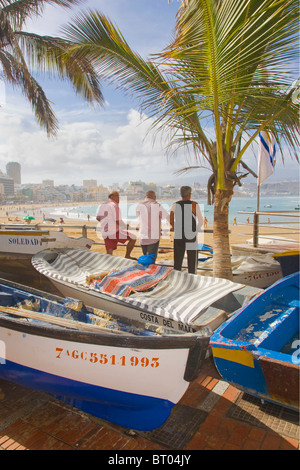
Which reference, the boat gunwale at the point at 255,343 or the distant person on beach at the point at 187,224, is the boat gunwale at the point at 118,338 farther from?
the distant person on beach at the point at 187,224

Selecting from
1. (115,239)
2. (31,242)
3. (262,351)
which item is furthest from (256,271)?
(31,242)

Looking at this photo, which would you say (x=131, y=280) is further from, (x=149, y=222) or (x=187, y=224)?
(x=149, y=222)

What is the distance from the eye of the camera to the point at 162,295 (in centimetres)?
442

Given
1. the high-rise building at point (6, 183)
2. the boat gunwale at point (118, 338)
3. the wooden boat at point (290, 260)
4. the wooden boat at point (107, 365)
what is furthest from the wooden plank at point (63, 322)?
the high-rise building at point (6, 183)

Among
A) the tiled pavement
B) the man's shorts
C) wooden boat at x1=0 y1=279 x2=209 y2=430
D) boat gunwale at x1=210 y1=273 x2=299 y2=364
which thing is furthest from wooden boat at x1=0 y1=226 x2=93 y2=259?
boat gunwale at x1=210 y1=273 x2=299 y2=364

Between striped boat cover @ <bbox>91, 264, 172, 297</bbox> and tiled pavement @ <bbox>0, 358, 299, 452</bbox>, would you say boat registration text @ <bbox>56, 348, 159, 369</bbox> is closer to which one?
tiled pavement @ <bbox>0, 358, 299, 452</bbox>

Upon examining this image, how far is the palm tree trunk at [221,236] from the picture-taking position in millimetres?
5000

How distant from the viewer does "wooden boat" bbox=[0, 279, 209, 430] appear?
99.0 inches

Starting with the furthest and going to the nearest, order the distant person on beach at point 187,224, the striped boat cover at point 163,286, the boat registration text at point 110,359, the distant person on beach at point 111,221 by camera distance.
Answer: the distant person on beach at point 111,221, the distant person on beach at point 187,224, the striped boat cover at point 163,286, the boat registration text at point 110,359

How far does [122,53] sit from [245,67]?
1.97m

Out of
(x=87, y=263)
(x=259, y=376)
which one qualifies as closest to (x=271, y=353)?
(x=259, y=376)

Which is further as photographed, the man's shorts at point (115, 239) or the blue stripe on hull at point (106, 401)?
the man's shorts at point (115, 239)

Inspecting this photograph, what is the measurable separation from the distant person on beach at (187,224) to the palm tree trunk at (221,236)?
600mm

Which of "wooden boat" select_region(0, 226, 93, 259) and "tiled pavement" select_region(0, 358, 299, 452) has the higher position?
"wooden boat" select_region(0, 226, 93, 259)
